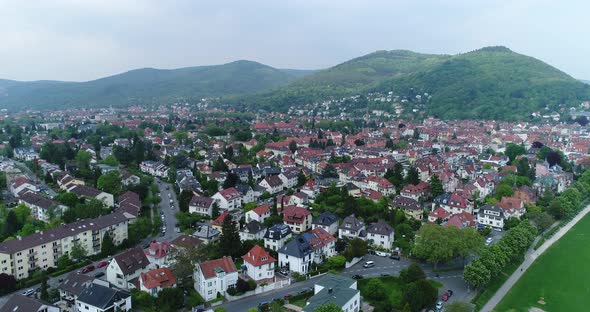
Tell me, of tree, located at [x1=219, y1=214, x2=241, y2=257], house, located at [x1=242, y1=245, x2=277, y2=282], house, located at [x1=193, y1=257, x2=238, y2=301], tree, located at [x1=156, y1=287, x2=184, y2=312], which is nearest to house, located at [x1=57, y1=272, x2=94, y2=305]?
tree, located at [x1=156, y1=287, x2=184, y2=312]

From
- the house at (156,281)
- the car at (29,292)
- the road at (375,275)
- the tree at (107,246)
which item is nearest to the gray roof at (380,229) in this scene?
the road at (375,275)

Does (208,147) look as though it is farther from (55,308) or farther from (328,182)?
(55,308)

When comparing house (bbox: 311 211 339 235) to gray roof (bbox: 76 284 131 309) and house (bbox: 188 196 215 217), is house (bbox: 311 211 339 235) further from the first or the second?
gray roof (bbox: 76 284 131 309)

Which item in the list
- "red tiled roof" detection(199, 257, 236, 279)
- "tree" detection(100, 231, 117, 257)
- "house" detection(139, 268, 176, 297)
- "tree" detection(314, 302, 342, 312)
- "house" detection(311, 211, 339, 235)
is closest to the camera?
"tree" detection(314, 302, 342, 312)

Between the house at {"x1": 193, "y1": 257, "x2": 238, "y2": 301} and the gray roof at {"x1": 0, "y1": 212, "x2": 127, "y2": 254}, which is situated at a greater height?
the gray roof at {"x1": 0, "y1": 212, "x2": 127, "y2": 254}

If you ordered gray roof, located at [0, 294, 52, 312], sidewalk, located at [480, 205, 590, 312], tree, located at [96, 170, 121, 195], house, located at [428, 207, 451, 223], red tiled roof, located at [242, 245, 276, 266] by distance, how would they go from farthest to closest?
1. tree, located at [96, 170, 121, 195]
2. house, located at [428, 207, 451, 223]
3. red tiled roof, located at [242, 245, 276, 266]
4. sidewalk, located at [480, 205, 590, 312]
5. gray roof, located at [0, 294, 52, 312]

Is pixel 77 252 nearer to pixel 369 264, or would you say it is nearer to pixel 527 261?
pixel 369 264

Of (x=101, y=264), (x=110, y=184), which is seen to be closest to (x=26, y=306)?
(x=101, y=264)

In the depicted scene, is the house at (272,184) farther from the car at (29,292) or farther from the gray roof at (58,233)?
the car at (29,292)
